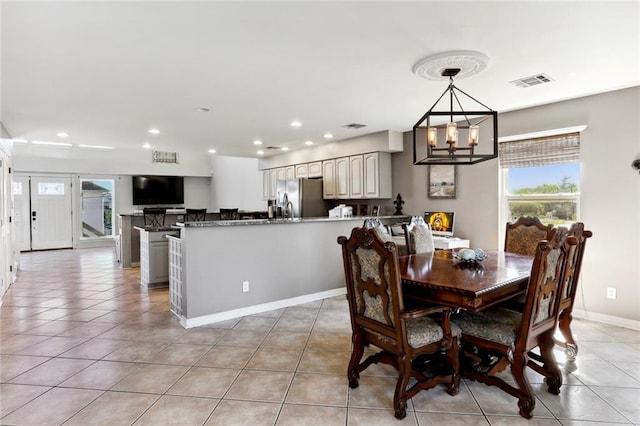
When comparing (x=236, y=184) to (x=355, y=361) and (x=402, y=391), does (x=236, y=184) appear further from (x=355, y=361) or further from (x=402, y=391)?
(x=402, y=391)

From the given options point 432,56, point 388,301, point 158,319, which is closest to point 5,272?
point 158,319

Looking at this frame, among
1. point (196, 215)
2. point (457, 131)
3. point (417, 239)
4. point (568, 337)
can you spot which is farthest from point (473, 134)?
point (196, 215)

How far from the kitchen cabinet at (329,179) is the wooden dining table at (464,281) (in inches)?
143

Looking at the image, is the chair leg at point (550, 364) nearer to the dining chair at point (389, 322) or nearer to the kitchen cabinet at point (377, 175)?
the dining chair at point (389, 322)

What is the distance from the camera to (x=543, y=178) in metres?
4.15

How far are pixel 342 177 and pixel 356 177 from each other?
343mm

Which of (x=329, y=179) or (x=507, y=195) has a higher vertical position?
(x=329, y=179)

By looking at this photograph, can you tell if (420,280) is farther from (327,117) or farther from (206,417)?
(327,117)

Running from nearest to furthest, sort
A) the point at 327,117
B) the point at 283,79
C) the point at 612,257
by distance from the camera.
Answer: the point at 283,79 → the point at 612,257 → the point at 327,117

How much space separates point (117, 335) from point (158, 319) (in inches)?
19.4

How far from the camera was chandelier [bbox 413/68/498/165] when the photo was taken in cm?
264

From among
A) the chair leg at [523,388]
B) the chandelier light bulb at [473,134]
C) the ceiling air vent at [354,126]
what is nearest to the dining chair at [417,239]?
the chandelier light bulb at [473,134]

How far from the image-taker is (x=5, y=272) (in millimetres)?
4859

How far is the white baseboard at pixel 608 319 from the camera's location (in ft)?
11.3
